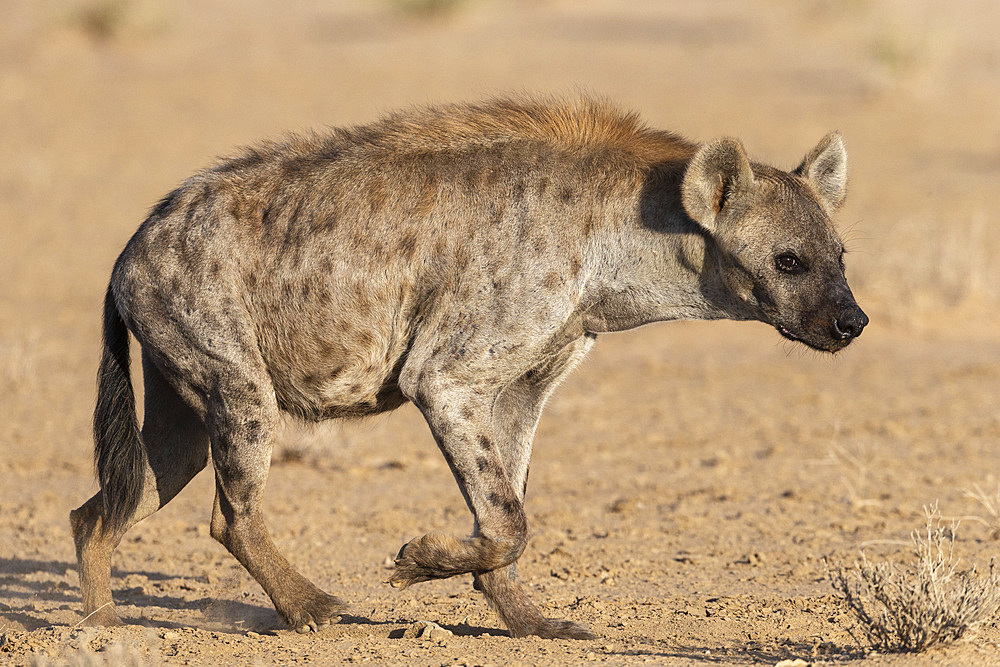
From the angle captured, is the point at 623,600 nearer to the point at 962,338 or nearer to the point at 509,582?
the point at 509,582

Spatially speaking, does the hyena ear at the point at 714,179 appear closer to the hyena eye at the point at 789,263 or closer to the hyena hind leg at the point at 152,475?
the hyena eye at the point at 789,263

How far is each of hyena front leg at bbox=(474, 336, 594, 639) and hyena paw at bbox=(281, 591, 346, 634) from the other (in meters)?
0.57

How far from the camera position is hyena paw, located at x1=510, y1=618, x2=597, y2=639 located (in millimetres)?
5051

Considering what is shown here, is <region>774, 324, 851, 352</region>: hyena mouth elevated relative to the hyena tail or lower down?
elevated

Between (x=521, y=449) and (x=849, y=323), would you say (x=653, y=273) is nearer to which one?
(x=849, y=323)

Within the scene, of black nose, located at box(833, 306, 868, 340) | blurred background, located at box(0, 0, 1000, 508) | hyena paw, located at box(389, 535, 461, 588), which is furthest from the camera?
blurred background, located at box(0, 0, 1000, 508)

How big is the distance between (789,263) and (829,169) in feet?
2.07

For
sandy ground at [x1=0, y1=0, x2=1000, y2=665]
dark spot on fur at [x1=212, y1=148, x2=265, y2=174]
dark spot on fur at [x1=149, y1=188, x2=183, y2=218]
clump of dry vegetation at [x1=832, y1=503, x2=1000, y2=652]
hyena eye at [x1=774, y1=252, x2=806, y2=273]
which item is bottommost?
sandy ground at [x1=0, y1=0, x2=1000, y2=665]

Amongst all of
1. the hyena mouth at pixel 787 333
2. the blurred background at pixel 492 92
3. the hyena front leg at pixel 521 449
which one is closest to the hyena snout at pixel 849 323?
the hyena mouth at pixel 787 333

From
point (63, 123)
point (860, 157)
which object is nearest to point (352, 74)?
point (63, 123)

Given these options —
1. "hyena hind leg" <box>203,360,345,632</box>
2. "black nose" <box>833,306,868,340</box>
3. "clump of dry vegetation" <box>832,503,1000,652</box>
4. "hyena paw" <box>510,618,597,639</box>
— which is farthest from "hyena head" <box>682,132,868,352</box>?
"hyena hind leg" <box>203,360,345,632</box>

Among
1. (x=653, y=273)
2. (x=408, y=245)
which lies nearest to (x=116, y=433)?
(x=408, y=245)

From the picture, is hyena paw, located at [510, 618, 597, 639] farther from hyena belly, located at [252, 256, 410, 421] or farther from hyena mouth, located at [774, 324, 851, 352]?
hyena mouth, located at [774, 324, 851, 352]

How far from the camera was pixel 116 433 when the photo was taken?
5457 mm
